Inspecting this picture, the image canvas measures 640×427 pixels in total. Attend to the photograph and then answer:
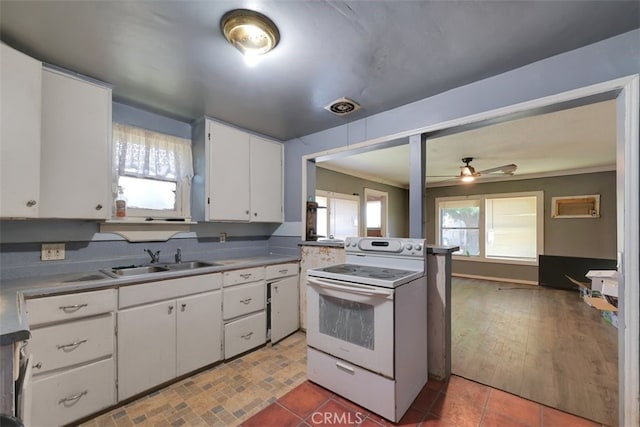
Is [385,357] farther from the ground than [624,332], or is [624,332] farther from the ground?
[624,332]

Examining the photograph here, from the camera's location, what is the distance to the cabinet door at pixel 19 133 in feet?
4.60

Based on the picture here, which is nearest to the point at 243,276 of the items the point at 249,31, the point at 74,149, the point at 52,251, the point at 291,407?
the point at 291,407

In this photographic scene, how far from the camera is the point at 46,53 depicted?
159 centimetres

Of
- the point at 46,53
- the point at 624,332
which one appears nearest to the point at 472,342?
the point at 624,332

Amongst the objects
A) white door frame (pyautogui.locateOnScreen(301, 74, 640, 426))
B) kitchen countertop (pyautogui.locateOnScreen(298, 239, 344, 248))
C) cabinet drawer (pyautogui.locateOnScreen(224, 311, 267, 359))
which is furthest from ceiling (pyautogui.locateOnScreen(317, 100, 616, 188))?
cabinet drawer (pyautogui.locateOnScreen(224, 311, 267, 359))

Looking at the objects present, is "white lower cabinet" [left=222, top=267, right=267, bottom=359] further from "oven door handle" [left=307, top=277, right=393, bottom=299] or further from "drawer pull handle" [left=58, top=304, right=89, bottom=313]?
"drawer pull handle" [left=58, top=304, right=89, bottom=313]

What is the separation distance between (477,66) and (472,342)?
2530mm

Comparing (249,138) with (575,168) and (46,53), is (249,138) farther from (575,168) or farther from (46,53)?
(575,168)

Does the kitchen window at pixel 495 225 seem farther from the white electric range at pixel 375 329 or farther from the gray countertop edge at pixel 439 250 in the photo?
the white electric range at pixel 375 329

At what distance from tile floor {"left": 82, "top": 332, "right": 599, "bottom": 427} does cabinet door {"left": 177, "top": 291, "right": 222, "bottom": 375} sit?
0.13 m

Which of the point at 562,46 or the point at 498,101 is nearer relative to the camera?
the point at 562,46

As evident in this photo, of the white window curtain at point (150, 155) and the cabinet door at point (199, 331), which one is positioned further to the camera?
the white window curtain at point (150, 155)

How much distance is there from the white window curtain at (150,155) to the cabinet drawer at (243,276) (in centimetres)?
105

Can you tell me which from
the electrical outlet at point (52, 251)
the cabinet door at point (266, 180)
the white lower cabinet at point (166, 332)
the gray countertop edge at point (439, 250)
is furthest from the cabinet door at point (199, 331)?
the gray countertop edge at point (439, 250)
